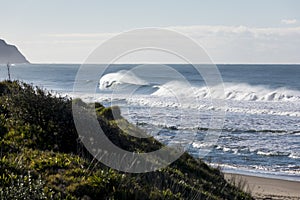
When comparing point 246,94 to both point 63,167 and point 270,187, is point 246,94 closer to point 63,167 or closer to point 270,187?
point 270,187

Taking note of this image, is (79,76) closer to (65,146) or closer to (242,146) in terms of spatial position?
(65,146)

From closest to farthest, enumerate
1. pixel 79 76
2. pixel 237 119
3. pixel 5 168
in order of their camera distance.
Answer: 1. pixel 5 168
2. pixel 79 76
3. pixel 237 119

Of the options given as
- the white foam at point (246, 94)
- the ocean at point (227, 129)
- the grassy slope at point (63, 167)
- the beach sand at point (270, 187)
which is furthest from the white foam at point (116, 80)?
the white foam at point (246, 94)

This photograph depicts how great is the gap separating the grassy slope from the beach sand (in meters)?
3.61

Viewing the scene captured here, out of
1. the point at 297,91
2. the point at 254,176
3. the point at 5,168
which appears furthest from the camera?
the point at 297,91

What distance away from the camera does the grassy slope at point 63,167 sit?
19.0 feet

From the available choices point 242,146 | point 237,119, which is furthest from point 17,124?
point 237,119

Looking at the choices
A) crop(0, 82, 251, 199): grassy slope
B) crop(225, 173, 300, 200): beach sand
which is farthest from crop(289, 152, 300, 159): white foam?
crop(0, 82, 251, 199): grassy slope

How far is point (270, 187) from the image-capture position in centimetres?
1602

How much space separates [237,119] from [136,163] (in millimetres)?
30113

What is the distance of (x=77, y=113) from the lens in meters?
9.52

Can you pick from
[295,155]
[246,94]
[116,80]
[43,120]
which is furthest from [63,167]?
[246,94]

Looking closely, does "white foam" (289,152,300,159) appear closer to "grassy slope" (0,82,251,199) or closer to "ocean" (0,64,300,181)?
"ocean" (0,64,300,181)

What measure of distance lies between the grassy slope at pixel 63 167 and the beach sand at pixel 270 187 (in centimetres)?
361
